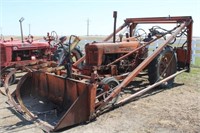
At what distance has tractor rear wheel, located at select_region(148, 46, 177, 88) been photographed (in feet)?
24.2

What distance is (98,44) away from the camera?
6.78m

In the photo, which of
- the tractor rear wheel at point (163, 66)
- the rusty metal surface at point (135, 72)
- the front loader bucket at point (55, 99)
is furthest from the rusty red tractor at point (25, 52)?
the rusty metal surface at point (135, 72)

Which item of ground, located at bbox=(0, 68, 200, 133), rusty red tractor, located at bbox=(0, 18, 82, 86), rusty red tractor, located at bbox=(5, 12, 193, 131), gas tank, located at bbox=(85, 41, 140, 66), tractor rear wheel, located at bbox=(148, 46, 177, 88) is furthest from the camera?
rusty red tractor, located at bbox=(0, 18, 82, 86)

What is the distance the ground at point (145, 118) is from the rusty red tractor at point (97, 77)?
18 centimetres

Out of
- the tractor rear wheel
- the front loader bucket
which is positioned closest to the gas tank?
the tractor rear wheel

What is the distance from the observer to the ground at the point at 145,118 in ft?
15.6

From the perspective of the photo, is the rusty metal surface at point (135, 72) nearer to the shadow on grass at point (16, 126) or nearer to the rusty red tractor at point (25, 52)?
the shadow on grass at point (16, 126)

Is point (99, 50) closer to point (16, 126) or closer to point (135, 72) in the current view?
point (135, 72)

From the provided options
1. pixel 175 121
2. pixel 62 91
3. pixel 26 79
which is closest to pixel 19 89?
pixel 26 79

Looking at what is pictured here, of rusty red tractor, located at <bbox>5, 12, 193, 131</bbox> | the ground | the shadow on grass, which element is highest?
rusty red tractor, located at <bbox>5, 12, 193, 131</bbox>

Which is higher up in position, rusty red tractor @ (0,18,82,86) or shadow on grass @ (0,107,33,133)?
rusty red tractor @ (0,18,82,86)

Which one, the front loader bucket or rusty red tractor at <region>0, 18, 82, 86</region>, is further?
rusty red tractor at <region>0, 18, 82, 86</region>

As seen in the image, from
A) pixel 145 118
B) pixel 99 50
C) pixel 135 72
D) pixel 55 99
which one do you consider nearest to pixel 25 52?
pixel 99 50

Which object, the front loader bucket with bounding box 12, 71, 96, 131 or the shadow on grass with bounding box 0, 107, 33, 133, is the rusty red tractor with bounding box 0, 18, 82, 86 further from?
the shadow on grass with bounding box 0, 107, 33, 133
